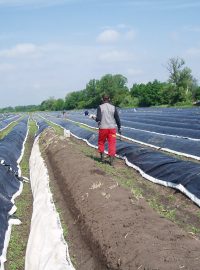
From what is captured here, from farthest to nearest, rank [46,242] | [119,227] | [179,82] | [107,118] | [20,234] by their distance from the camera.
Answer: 1. [179,82]
2. [107,118]
3. [20,234]
4. [46,242]
5. [119,227]

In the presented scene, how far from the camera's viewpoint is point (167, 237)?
5082 millimetres

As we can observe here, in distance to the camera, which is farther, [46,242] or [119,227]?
[46,242]

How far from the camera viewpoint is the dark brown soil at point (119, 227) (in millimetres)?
4641

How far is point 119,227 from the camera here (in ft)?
19.0

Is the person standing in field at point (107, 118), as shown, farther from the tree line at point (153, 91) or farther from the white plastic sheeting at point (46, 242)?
the tree line at point (153, 91)

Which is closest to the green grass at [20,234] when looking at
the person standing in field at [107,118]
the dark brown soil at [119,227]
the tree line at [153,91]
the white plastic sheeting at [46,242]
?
the white plastic sheeting at [46,242]

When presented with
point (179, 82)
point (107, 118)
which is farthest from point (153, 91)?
point (107, 118)

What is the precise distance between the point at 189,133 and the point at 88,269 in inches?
509

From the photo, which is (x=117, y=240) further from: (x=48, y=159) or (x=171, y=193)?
(x=48, y=159)

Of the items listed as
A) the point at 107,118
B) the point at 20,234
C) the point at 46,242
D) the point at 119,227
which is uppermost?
the point at 107,118

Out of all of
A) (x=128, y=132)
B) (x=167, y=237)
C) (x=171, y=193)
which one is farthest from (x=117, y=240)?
(x=128, y=132)

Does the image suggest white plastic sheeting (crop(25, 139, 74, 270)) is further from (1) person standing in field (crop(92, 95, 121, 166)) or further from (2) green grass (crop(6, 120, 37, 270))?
(1) person standing in field (crop(92, 95, 121, 166))

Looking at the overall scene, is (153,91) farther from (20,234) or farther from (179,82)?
(20,234)

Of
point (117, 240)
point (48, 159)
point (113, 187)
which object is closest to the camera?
point (117, 240)
